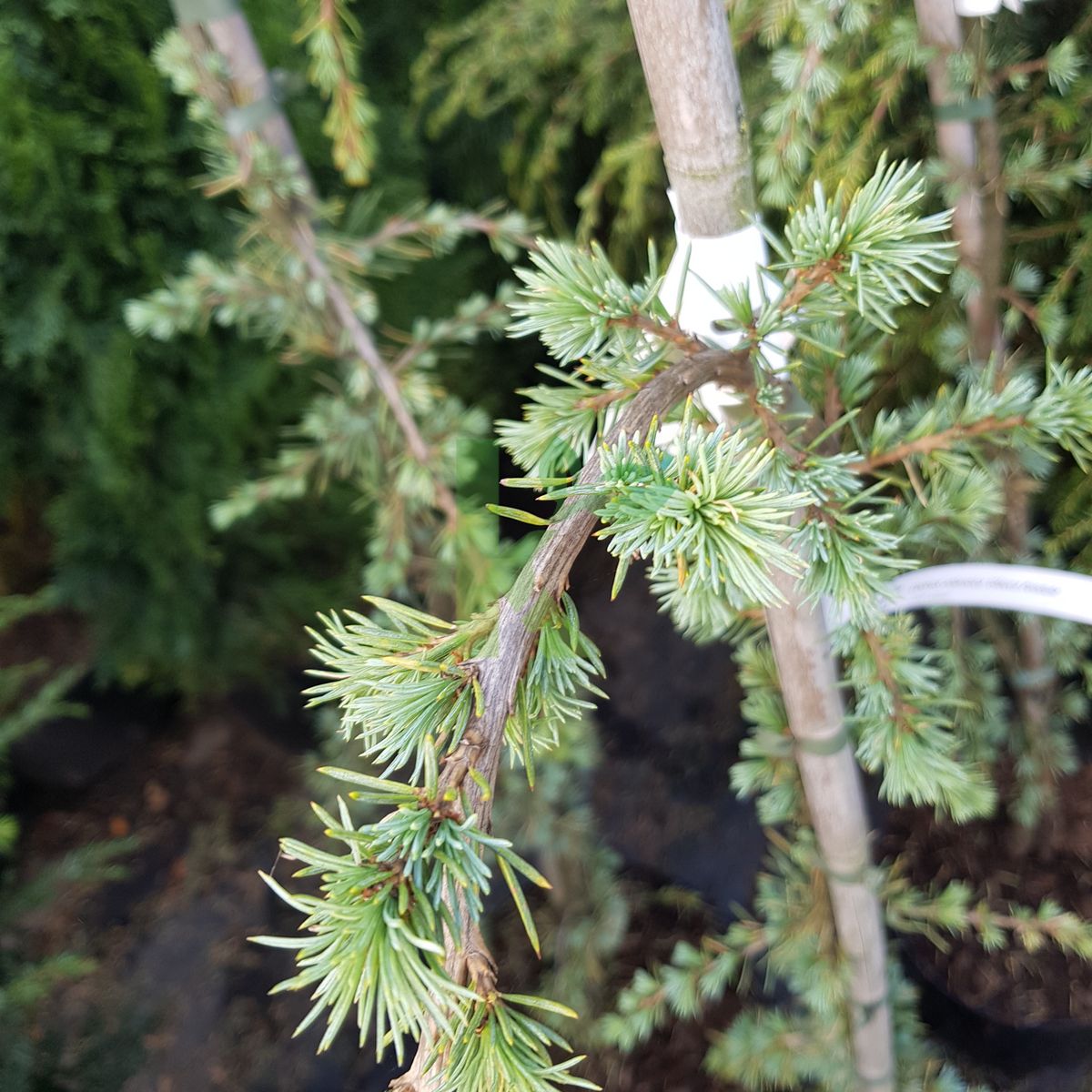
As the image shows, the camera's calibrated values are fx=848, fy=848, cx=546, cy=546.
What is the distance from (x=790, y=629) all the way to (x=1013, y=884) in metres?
0.68

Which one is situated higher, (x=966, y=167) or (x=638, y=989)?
(x=966, y=167)

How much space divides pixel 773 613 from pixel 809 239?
0.20 metres

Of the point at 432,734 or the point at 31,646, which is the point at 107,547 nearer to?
the point at 31,646

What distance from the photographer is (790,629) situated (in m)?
0.45

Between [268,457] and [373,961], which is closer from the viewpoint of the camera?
[373,961]

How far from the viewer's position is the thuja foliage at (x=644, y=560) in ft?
0.79

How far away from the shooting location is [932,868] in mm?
966

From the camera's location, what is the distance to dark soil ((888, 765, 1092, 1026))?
2.80ft

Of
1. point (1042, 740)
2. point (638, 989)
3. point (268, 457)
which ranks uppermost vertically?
point (268, 457)

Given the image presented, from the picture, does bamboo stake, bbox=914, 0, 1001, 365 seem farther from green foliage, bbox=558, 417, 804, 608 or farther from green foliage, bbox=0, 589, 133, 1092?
green foliage, bbox=0, 589, 133, 1092

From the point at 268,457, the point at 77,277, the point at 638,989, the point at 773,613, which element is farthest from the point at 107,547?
the point at 773,613

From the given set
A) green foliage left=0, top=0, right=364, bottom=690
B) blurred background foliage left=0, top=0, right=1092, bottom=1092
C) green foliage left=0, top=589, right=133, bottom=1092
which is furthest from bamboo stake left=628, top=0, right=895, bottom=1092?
green foliage left=0, top=0, right=364, bottom=690

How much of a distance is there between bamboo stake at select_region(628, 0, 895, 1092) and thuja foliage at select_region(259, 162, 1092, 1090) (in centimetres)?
2

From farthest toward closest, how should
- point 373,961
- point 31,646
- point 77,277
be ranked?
1. point 31,646
2. point 77,277
3. point 373,961
